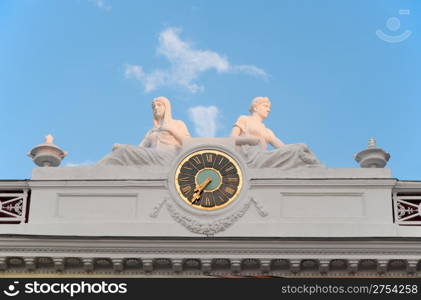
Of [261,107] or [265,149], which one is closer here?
[265,149]

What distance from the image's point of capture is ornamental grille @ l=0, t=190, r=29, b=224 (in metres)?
39.2

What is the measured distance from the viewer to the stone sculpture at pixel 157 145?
3997 cm

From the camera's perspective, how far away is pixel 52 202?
39406 millimetres

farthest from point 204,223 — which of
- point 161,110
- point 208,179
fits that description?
point 161,110

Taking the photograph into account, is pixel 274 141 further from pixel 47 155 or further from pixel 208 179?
pixel 47 155

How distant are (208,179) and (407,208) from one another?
175 inches

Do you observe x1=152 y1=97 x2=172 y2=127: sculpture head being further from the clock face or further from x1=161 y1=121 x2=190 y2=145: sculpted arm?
the clock face

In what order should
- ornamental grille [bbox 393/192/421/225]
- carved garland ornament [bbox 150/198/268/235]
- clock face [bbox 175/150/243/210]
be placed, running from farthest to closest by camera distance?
clock face [bbox 175/150/243/210]
ornamental grille [bbox 393/192/421/225]
carved garland ornament [bbox 150/198/268/235]

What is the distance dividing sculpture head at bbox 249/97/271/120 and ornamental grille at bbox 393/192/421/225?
4.02 meters

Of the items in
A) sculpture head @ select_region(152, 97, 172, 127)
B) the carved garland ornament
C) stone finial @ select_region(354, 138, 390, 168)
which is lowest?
the carved garland ornament

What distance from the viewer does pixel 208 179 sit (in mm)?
39281

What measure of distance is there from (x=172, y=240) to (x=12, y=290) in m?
3.73

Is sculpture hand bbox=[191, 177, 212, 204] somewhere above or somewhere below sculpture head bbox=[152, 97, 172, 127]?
below

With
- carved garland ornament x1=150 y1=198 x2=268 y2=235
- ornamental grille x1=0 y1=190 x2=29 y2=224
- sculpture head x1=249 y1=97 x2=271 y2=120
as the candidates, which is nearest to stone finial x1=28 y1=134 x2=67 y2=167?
ornamental grille x1=0 y1=190 x2=29 y2=224
